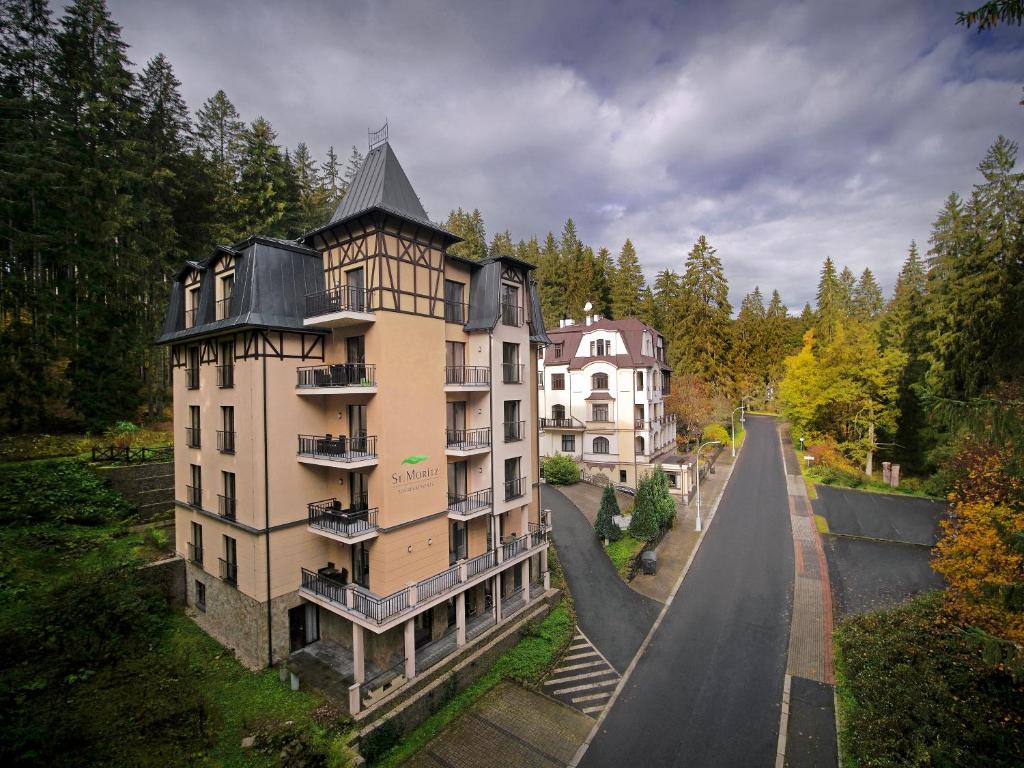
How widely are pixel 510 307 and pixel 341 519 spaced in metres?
10.7

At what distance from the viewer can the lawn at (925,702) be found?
10953 millimetres

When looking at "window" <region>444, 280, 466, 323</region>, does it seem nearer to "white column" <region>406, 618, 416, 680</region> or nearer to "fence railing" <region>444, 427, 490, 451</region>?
"fence railing" <region>444, 427, 490, 451</region>

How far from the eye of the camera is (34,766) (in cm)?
712

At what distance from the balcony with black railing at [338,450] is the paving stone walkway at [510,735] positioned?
8.81 metres

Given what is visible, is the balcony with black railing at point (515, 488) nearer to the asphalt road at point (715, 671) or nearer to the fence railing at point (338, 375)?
the fence railing at point (338, 375)

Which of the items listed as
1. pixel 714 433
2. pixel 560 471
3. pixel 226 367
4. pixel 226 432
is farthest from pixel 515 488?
pixel 714 433

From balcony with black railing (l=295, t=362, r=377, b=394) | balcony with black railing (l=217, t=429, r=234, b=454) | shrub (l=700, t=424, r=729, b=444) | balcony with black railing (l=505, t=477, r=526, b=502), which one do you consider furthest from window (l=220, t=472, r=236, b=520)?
shrub (l=700, t=424, r=729, b=444)

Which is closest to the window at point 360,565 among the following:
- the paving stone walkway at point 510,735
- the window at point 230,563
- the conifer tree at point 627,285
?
the window at point 230,563

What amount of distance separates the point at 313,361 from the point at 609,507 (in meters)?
18.8

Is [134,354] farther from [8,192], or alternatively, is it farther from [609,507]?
[609,507]

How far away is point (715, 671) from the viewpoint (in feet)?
54.1

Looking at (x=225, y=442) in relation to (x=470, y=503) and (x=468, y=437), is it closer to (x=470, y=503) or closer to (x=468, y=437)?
(x=468, y=437)

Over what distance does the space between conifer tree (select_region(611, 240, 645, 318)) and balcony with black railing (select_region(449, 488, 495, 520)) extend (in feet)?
161

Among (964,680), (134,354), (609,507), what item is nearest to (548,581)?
(609,507)
